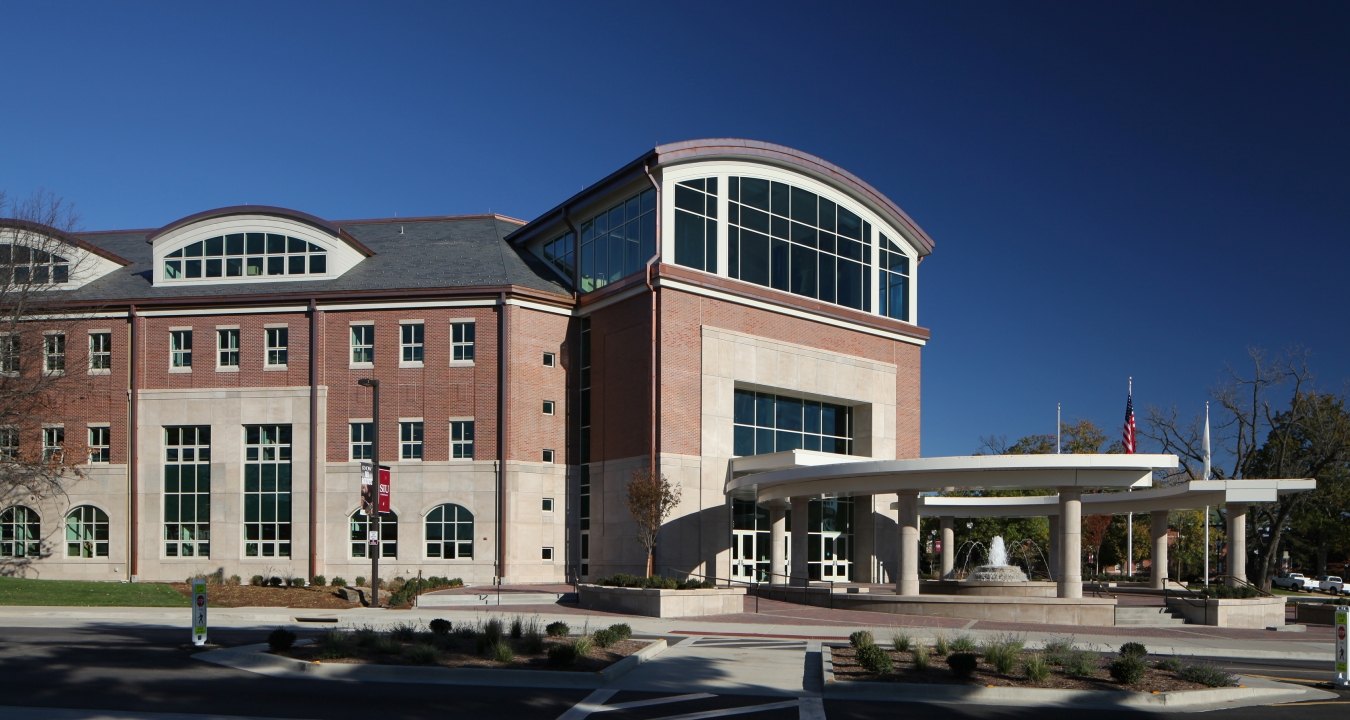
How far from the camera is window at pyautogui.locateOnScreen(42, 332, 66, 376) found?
45.1 metres

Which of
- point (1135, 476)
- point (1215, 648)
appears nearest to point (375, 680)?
point (1215, 648)

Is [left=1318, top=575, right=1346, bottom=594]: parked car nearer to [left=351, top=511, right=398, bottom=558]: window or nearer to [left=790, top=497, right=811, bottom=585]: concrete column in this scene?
[left=790, top=497, right=811, bottom=585]: concrete column

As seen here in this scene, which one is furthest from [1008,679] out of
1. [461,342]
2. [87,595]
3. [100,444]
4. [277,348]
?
[100,444]

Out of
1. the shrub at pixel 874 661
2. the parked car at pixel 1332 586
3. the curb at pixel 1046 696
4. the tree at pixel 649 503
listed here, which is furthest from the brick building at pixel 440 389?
the parked car at pixel 1332 586

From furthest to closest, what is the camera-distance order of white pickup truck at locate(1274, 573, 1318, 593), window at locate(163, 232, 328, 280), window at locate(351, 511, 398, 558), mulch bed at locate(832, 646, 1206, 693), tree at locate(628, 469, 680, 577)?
white pickup truck at locate(1274, 573, 1318, 593) → window at locate(163, 232, 328, 280) → window at locate(351, 511, 398, 558) → tree at locate(628, 469, 680, 577) → mulch bed at locate(832, 646, 1206, 693)

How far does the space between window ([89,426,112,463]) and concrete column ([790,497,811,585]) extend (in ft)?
90.0

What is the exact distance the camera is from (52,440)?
46250 millimetres

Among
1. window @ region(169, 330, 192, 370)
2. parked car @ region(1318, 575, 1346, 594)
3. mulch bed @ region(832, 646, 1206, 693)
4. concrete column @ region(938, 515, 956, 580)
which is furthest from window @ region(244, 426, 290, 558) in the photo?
parked car @ region(1318, 575, 1346, 594)

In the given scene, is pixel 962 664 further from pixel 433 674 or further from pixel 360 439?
pixel 360 439

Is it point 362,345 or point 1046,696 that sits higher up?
point 362,345

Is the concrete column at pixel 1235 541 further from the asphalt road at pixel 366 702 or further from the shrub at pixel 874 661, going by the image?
the shrub at pixel 874 661

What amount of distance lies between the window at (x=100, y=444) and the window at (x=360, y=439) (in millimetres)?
9966

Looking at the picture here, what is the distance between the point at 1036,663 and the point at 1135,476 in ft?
54.2

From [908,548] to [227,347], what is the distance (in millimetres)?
28118
